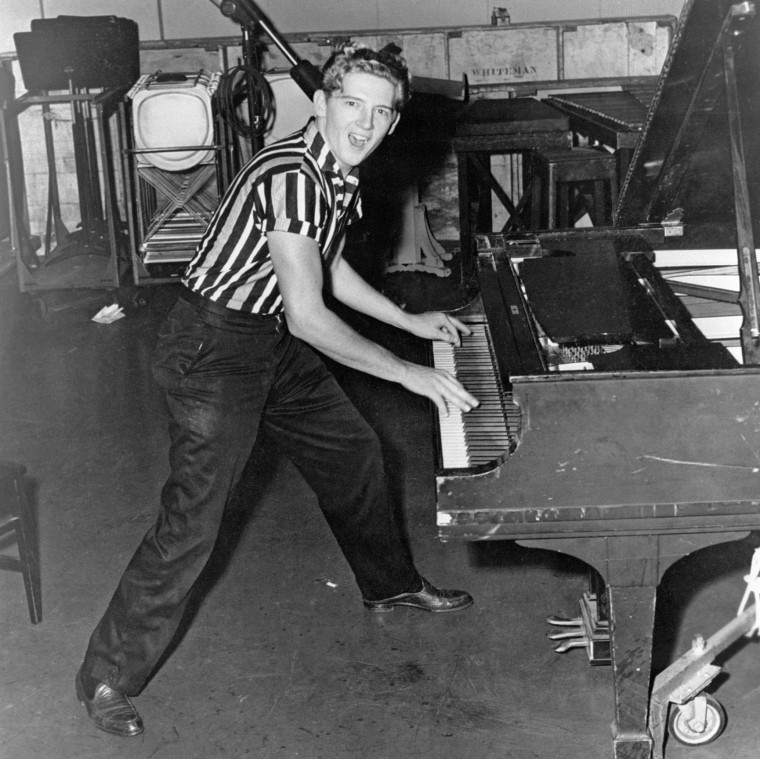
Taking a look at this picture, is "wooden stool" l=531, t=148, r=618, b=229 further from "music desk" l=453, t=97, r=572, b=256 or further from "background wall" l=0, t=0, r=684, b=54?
"background wall" l=0, t=0, r=684, b=54

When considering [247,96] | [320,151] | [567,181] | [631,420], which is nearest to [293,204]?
[320,151]

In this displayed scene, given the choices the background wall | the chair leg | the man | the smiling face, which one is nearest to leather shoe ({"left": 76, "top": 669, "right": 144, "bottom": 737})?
the man

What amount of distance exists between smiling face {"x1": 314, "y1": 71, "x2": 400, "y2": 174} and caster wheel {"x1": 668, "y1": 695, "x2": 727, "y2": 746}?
1.49 metres

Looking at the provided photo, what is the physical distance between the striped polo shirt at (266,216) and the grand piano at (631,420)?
48cm

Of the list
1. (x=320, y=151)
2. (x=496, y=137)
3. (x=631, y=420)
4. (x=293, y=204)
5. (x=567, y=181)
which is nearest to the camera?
(x=631, y=420)

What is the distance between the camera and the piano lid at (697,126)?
84.6 inches

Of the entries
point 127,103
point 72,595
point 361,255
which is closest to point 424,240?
point 361,255

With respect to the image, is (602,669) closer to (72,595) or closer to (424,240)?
(72,595)

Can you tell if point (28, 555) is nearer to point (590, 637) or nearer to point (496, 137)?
point (590, 637)

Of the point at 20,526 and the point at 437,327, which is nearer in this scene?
the point at 437,327

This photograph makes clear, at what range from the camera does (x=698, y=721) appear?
7.73 ft

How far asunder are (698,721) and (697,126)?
1.46 m

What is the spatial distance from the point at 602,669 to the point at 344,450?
911 millimetres

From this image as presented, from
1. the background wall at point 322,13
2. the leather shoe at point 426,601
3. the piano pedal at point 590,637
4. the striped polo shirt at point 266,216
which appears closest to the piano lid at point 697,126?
the striped polo shirt at point 266,216
